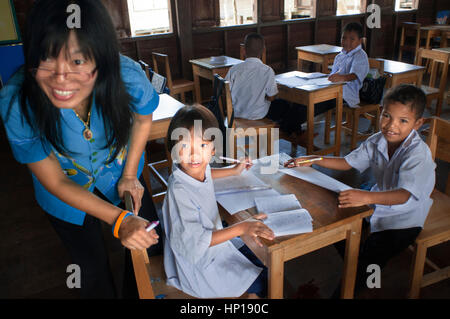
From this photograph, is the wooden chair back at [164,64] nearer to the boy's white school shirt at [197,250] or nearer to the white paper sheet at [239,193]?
the white paper sheet at [239,193]

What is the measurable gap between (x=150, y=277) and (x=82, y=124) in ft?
1.84

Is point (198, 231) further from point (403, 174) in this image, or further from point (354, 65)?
point (354, 65)

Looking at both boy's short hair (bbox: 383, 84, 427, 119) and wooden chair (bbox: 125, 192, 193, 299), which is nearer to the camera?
wooden chair (bbox: 125, 192, 193, 299)

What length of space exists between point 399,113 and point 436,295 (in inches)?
35.5

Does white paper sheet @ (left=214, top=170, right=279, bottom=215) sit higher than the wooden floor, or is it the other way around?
white paper sheet @ (left=214, top=170, right=279, bottom=215)

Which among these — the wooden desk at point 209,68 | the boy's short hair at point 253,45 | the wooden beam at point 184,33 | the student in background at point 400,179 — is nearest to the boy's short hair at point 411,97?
the student in background at point 400,179

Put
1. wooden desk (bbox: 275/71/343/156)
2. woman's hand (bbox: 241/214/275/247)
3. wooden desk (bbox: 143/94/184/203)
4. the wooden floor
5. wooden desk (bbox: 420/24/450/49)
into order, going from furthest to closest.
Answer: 1. wooden desk (bbox: 420/24/450/49)
2. wooden desk (bbox: 275/71/343/156)
3. wooden desk (bbox: 143/94/184/203)
4. the wooden floor
5. woman's hand (bbox: 241/214/275/247)

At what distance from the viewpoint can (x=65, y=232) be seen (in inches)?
51.3

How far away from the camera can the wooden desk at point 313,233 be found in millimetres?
1163

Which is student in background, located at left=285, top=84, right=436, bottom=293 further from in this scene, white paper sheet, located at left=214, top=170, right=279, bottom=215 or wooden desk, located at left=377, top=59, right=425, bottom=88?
wooden desk, located at left=377, top=59, right=425, bottom=88

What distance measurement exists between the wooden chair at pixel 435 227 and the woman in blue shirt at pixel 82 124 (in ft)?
3.81

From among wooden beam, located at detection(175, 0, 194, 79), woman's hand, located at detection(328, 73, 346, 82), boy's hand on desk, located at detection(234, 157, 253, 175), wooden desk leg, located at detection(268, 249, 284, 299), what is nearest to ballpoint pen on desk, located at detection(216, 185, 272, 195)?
boy's hand on desk, located at detection(234, 157, 253, 175)

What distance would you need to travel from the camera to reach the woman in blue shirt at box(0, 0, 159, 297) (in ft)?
3.08
